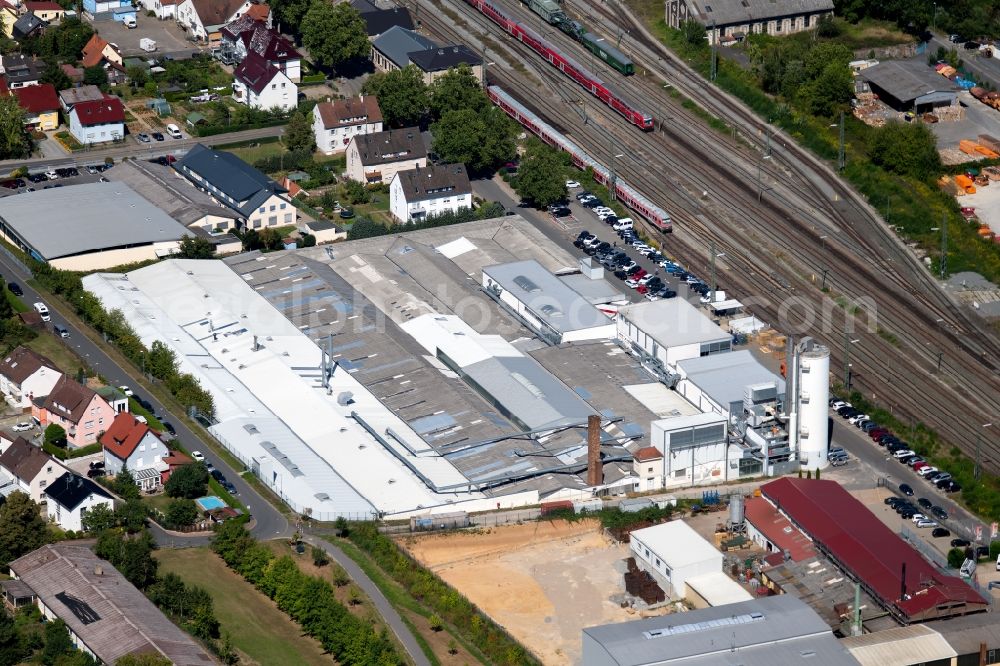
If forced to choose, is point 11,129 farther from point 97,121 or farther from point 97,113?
point 97,113

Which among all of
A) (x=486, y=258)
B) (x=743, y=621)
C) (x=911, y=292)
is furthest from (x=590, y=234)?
(x=743, y=621)

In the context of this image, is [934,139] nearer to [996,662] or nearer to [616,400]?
[616,400]

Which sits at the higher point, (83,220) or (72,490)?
(72,490)

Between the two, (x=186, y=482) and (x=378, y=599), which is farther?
(x=186, y=482)

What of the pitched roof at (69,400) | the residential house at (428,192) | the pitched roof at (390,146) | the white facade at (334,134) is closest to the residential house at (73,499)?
the pitched roof at (69,400)

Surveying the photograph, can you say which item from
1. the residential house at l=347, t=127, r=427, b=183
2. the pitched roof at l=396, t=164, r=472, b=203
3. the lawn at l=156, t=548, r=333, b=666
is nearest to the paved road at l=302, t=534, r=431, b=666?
the lawn at l=156, t=548, r=333, b=666

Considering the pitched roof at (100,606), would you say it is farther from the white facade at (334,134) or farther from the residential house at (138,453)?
the white facade at (334,134)

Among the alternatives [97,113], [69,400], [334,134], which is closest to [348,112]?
[334,134]
